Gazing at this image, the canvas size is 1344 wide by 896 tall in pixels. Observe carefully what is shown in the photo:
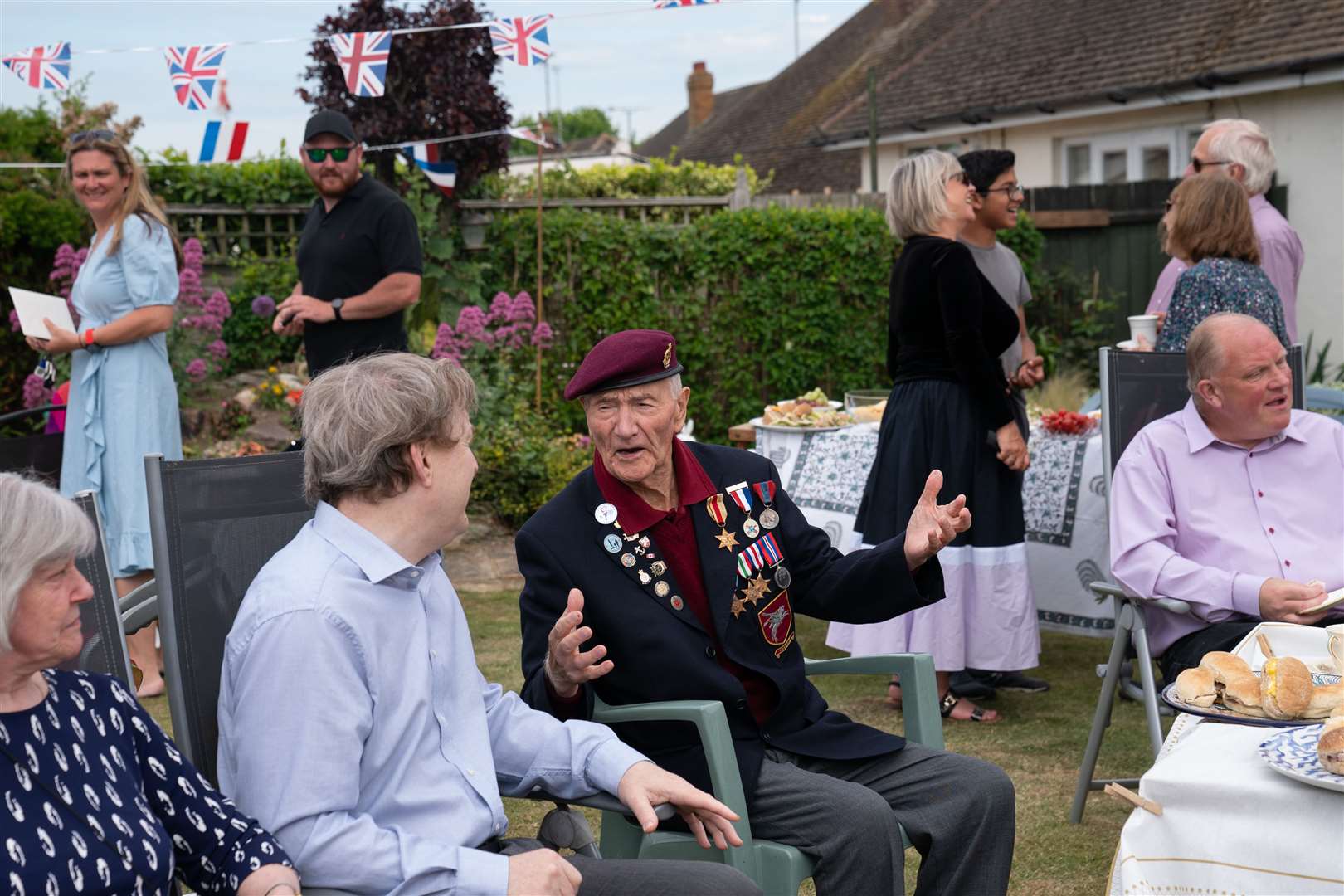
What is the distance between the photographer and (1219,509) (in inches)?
137

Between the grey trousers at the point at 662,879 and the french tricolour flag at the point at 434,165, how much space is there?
24.0 ft

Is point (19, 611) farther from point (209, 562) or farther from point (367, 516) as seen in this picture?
point (209, 562)

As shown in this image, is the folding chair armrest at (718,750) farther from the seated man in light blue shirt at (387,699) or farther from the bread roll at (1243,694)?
the bread roll at (1243,694)

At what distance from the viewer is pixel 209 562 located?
2512 millimetres

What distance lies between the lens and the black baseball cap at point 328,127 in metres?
5.11

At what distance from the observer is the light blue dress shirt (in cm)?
198

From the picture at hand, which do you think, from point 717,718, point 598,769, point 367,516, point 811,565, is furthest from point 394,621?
point 811,565

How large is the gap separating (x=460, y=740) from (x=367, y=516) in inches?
15.8

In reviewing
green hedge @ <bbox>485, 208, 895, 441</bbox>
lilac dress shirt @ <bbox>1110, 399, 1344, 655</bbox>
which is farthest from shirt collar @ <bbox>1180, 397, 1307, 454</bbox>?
green hedge @ <bbox>485, 208, 895, 441</bbox>

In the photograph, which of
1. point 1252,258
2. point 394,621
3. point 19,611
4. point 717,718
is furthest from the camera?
point 1252,258

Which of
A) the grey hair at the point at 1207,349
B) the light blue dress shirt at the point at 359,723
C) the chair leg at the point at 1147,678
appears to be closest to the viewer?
the light blue dress shirt at the point at 359,723

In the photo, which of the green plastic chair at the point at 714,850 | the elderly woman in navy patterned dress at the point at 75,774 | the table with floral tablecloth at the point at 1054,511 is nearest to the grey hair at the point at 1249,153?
the table with floral tablecloth at the point at 1054,511

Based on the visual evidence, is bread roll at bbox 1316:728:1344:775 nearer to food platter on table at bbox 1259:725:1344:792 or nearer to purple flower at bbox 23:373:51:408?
food platter on table at bbox 1259:725:1344:792

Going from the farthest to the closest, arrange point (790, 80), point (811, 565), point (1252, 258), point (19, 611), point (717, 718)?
point (790, 80) → point (1252, 258) → point (811, 565) → point (717, 718) → point (19, 611)
